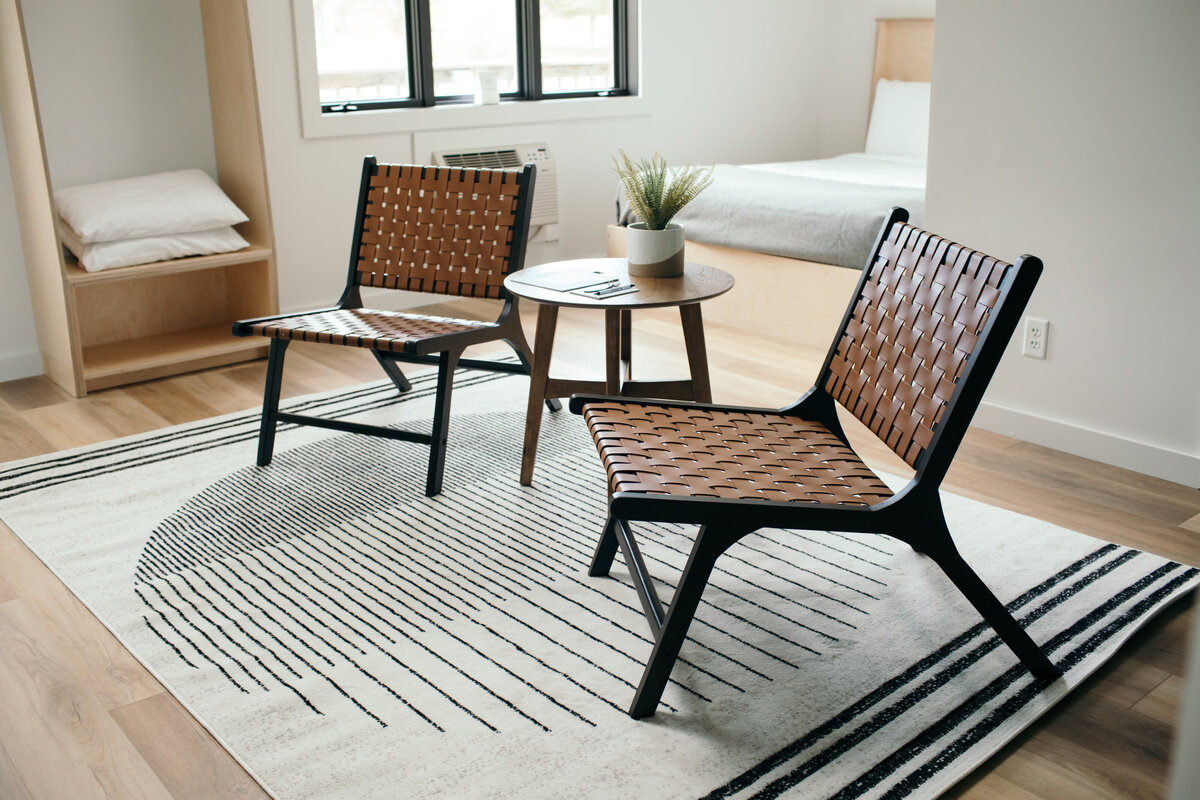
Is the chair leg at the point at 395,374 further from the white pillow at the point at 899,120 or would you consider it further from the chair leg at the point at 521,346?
the white pillow at the point at 899,120

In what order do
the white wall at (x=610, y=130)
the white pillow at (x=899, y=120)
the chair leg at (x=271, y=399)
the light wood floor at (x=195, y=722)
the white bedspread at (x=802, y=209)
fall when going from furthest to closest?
the white pillow at (x=899, y=120) < the white wall at (x=610, y=130) < the white bedspread at (x=802, y=209) < the chair leg at (x=271, y=399) < the light wood floor at (x=195, y=722)

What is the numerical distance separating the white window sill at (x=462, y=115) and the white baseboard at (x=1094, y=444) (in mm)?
2506

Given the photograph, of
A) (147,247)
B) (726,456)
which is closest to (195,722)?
(726,456)

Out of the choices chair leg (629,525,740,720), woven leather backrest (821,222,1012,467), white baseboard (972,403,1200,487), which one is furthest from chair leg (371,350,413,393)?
chair leg (629,525,740,720)

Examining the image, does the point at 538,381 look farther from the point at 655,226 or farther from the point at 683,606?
the point at 683,606

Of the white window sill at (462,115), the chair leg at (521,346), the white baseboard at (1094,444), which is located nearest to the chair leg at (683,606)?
the chair leg at (521,346)

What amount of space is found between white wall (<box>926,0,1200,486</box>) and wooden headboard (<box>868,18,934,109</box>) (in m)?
2.52

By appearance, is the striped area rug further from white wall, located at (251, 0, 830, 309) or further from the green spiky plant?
white wall, located at (251, 0, 830, 309)

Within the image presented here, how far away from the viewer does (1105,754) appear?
1633 mm

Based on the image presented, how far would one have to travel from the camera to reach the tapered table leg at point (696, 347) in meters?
2.49

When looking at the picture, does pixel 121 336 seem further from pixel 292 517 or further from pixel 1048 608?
pixel 1048 608

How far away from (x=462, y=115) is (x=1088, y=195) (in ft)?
8.69

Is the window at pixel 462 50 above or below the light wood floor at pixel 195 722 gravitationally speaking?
above

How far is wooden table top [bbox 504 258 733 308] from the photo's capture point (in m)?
2.34
